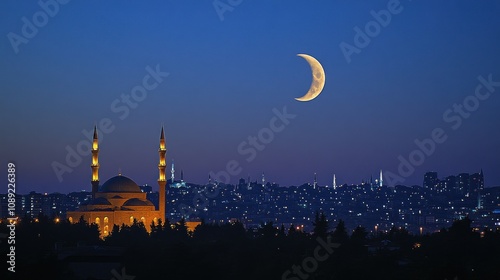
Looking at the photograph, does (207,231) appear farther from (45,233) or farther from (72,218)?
(72,218)

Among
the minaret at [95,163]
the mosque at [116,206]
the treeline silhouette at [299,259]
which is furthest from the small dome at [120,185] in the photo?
the treeline silhouette at [299,259]

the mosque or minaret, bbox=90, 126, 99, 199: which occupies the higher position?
minaret, bbox=90, 126, 99, 199

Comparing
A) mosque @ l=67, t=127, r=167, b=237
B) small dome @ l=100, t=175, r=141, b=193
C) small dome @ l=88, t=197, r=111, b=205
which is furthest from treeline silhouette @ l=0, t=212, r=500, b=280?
small dome @ l=100, t=175, r=141, b=193

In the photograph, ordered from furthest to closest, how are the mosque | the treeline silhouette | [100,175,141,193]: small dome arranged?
[100,175,141,193]: small dome → the mosque → the treeline silhouette

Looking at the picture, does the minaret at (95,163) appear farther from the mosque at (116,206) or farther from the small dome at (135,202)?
the small dome at (135,202)

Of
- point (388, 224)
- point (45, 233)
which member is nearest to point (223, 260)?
point (45, 233)

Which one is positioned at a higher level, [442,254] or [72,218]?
[72,218]

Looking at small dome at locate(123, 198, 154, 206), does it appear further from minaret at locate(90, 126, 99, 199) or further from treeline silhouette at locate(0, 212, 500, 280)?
treeline silhouette at locate(0, 212, 500, 280)
